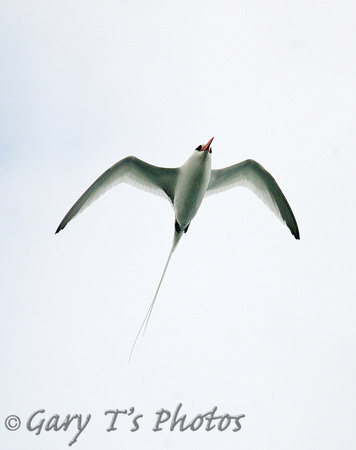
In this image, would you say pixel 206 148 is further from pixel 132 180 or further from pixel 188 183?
pixel 132 180

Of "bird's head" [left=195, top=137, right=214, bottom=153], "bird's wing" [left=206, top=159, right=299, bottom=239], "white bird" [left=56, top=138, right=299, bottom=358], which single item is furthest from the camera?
"bird's wing" [left=206, top=159, right=299, bottom=239]

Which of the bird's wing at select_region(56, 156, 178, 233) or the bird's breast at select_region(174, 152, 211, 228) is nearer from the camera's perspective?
the bird's breast at select_region(174, 152, 211, 228)

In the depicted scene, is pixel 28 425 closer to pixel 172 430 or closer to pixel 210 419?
pixel 172 430

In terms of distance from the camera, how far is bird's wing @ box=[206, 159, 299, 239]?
12250 millimetres

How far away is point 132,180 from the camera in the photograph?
40.5ft

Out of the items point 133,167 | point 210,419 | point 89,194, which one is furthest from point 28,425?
point 133,167

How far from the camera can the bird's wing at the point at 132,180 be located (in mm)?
11713

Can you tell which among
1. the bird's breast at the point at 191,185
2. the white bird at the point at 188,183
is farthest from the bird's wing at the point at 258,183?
the bird's breast at the point at 191,185

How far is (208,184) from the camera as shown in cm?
1252

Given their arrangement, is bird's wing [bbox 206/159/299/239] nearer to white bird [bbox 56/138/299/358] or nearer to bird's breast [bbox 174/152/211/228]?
white bird [bbox 56/138/299/358]

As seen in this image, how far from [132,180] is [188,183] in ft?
4.45

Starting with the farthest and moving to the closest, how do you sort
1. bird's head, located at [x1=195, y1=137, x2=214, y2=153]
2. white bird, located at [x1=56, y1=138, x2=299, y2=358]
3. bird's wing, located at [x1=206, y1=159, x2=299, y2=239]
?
bird's wing, located at [x1=206, y1=159, x2=299, y2=239] → white bird, located at [x1=56, y1=138, x2=299, y2=358] → bird's head, located at [x1=195, y1=137, x2=214, y2=153]

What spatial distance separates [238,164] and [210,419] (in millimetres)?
4914

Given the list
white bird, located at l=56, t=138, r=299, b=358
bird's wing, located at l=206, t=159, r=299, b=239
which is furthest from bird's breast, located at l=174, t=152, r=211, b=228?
bird's wing, located at l=206, t=159, r=299, b=239
